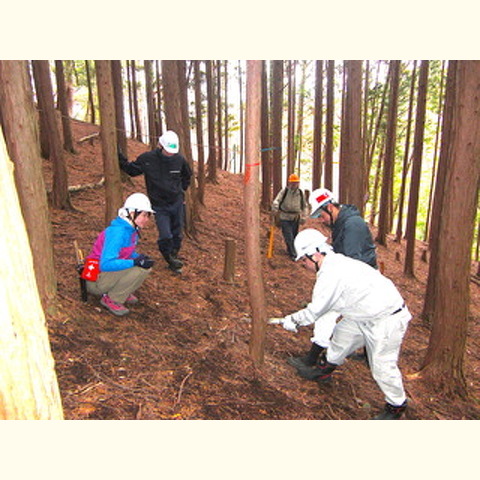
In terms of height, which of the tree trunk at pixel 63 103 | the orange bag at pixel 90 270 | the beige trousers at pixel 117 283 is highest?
the tree trunk at pixel 63 103

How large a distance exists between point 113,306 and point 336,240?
2.99 metres

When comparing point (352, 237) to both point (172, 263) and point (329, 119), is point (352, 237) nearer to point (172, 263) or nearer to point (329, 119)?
point (172, 263)

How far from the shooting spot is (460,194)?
4449 mm

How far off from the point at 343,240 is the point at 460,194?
5.20 ft

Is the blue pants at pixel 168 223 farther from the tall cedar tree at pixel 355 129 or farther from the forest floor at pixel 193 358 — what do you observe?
the tall cedar tree at pixel 355 129

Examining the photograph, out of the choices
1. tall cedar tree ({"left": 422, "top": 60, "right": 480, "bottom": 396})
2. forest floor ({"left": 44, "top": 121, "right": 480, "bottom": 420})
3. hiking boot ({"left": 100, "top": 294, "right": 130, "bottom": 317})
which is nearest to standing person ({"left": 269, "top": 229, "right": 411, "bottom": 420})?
forest floor ({"left": 44, "top": 121, "right": 480, "bottom": 420})

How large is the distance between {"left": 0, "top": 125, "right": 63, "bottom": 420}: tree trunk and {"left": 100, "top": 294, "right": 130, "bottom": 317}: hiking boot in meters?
2.96

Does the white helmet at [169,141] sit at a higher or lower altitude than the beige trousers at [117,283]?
higher

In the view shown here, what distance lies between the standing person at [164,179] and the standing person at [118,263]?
130cm

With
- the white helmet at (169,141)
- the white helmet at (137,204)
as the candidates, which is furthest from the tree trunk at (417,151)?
the white helmet at (137,204)

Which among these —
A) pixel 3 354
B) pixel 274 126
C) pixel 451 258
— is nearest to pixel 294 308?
pixel 451 258

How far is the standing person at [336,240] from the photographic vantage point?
438 centimetres

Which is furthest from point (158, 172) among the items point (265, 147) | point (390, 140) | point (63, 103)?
point (390, 140)

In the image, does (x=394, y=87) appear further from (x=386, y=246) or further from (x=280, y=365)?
(x=280, y=365)
